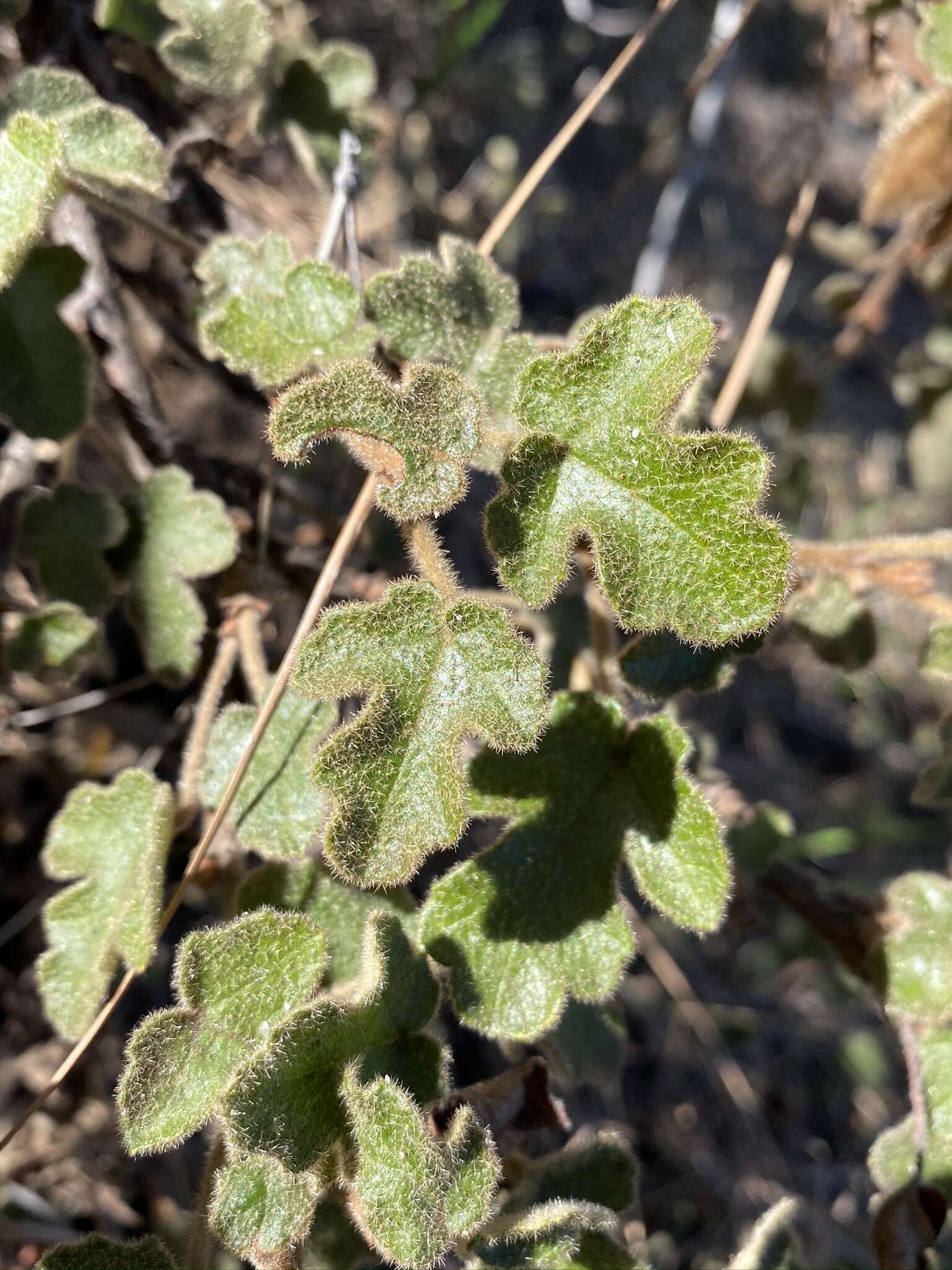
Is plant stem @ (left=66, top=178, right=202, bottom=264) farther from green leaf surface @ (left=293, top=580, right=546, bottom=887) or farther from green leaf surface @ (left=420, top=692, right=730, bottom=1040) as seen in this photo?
green leaf surface @ (left=420, top=692, right=730, bottom=1040)

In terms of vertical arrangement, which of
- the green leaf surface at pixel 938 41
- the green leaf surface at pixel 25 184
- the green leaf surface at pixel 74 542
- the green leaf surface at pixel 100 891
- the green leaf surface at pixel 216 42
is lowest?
the green leaf surface at pixel 100 891

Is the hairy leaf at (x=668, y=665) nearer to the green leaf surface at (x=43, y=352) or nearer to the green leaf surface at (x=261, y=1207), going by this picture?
the green leaf surface at (x=261, y=1207)

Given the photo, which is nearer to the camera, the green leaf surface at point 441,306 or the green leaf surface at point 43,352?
the green leaf surface at point 441,306

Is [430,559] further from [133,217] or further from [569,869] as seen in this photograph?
[133,217]

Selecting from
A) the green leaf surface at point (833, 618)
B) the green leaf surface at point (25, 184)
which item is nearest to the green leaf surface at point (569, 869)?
the green leaf surface at point (833, 618)

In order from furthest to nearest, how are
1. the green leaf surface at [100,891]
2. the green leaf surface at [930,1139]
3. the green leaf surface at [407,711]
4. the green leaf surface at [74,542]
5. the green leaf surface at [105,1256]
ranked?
the green leaf surface at [74,542] < the green leaf surface at [930,1139] < the green leaf surface at [100,891] < the green leaf surface at [105,1256] < the green leaf surface at [407,711]

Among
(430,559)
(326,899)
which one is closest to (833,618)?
(430,559)
